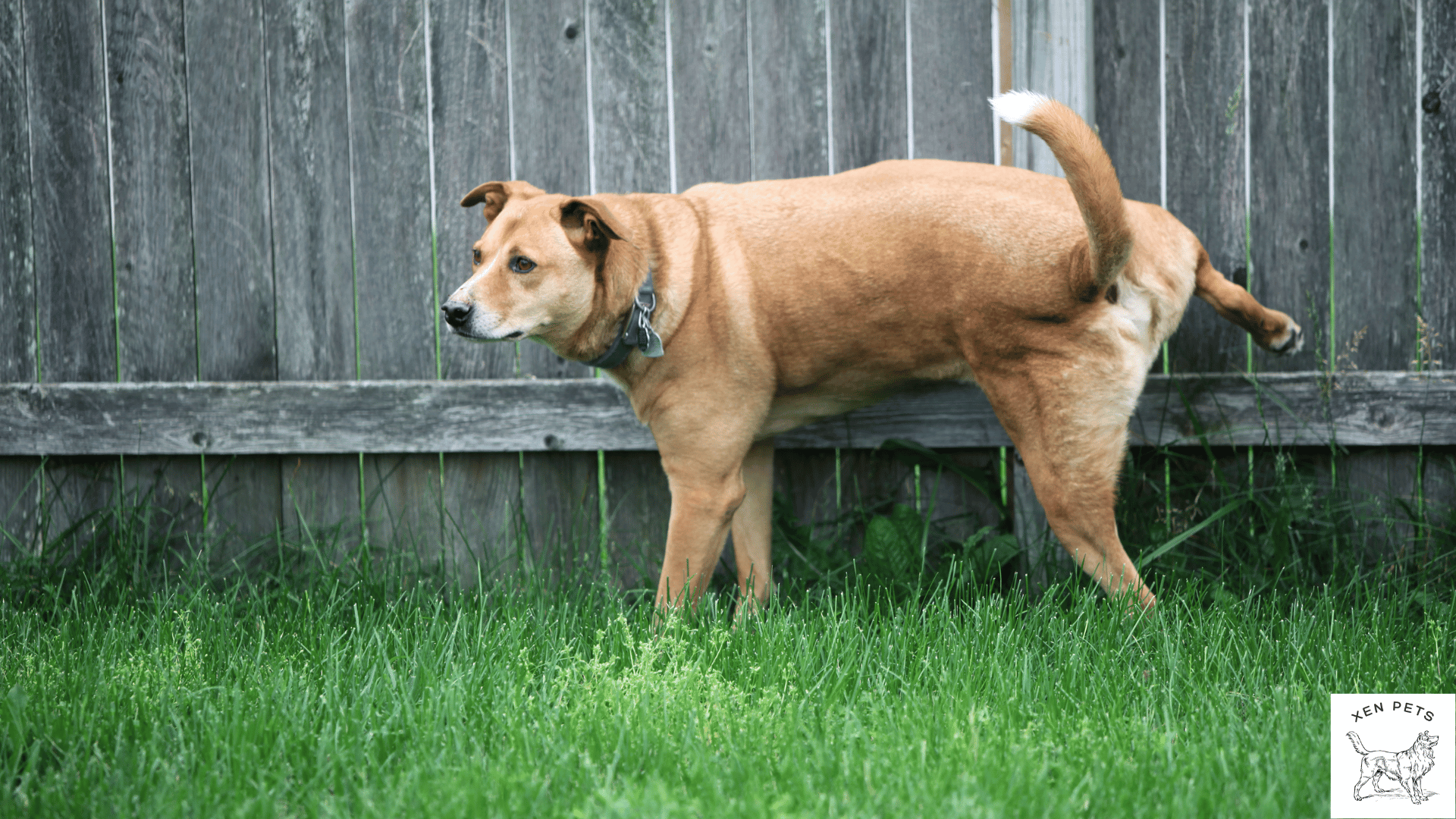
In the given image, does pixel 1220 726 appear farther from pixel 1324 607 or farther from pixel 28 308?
pixel 28 308

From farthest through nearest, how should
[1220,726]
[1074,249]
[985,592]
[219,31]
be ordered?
Result: [219,31], [985,592], [1074,249], [1220,726]

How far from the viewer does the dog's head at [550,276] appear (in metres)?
2.64

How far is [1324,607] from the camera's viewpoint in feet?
8.67

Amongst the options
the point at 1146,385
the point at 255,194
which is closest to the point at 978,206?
the point at 1146,385

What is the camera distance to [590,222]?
2.71m

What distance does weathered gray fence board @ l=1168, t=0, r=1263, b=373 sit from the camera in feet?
10.5

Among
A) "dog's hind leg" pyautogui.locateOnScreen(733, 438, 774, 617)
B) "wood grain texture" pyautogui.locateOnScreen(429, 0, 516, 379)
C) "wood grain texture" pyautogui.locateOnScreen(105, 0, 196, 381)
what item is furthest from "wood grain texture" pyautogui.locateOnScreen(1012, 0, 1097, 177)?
"wood grain texture" pyautogui.locateOnScreen(105, 0, 196, 381)

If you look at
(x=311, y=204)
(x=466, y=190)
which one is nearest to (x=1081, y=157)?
(x=466, y=190)

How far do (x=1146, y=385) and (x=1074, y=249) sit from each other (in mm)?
860

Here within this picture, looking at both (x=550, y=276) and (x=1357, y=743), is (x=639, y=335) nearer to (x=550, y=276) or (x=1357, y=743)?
(x=550, y=276)

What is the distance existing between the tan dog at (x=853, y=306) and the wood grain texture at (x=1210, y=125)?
0.42 meters

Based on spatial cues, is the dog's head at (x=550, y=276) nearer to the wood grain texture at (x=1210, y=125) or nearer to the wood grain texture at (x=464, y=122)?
the wood grain texture at (x=464, y=122)

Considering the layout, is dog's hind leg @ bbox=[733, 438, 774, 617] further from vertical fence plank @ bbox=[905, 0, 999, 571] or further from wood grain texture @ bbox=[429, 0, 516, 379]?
wood grain texture @ bbox=[429, 0, 516, 379]

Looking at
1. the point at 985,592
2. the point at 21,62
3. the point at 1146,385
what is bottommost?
the point at 985,592
